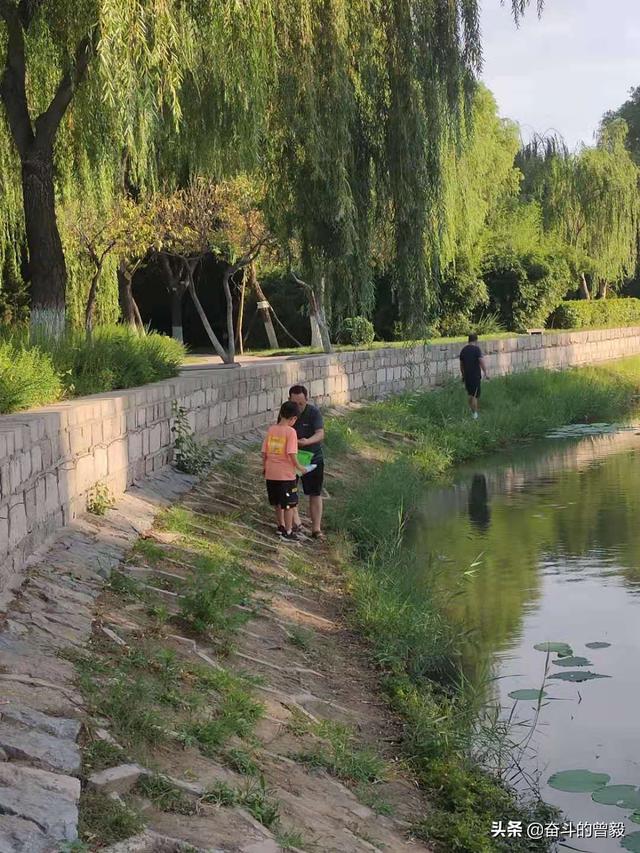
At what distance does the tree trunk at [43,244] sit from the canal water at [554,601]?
4.71 metres

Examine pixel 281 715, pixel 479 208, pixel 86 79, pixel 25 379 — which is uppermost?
pixel 86 79

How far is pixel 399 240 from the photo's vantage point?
50.2 ft

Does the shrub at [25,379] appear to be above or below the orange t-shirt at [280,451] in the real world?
above

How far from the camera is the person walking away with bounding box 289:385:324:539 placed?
38.4 ft

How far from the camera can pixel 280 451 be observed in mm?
11266

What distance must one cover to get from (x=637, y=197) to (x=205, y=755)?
1544 inches

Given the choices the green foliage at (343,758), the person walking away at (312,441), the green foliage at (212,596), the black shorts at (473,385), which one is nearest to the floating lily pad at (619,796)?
the green foliage at (343,758)

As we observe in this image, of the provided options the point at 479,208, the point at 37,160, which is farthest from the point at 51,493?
the point at 479,208

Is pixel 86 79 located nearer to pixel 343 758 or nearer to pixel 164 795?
pixel 343 758

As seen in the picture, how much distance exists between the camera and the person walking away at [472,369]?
76.4 ft

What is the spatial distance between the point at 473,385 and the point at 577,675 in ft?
49.6

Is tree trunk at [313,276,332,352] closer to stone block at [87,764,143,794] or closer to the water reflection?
the water reflection

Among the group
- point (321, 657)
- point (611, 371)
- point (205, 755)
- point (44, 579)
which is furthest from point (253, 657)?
point (611, 371)

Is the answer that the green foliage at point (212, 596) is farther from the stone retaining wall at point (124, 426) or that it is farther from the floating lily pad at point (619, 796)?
the floating lily pad at point (619, 796)
